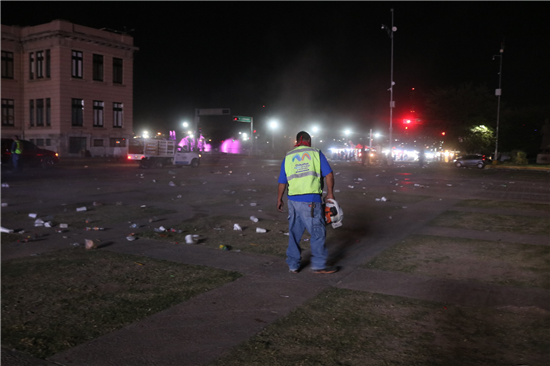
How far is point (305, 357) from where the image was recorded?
3.58 meters

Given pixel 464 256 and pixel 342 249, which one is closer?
pixel 464 256

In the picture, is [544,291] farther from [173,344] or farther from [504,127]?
[504,127]

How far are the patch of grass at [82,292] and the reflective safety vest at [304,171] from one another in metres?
1.37

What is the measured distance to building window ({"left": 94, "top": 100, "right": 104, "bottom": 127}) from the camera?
162 feet

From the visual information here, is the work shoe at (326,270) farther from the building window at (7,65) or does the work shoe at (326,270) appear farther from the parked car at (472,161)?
the building window at (7,65)

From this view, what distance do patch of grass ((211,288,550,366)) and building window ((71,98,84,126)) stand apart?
4850 cm

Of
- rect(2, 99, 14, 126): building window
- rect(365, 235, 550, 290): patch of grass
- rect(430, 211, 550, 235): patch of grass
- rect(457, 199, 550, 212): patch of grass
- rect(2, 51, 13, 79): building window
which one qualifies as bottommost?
rect(365, 235, 550, 290): patch of grass

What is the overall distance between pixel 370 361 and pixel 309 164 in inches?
113

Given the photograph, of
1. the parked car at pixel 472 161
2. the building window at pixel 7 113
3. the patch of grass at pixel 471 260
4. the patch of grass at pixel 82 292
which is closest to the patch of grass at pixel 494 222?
the patch of grass at pixel 471 260

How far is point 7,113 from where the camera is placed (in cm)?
4866

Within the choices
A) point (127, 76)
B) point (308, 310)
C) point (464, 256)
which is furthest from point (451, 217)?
point (127, 76)

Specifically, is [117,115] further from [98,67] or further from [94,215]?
[94,215]

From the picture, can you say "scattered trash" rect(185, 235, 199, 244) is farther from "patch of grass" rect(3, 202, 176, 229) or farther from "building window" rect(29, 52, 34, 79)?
"building window" rect(29, 52, 34, 79)

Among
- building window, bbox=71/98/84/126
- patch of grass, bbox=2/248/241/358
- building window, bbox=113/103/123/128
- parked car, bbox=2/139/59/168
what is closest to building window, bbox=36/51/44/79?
building window, bbox=71/98/84/126
